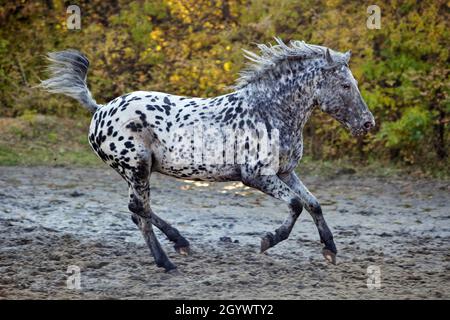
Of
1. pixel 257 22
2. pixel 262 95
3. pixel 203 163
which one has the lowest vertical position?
pixel 203 163

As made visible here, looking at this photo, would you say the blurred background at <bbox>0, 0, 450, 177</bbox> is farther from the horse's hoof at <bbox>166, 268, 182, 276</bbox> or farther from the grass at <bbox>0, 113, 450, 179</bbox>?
the horse's hoof at <bbox>166, 268, 182, 276</bbox>

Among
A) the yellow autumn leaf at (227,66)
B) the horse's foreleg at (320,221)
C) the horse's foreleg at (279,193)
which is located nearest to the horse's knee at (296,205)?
the horse's foreleg at (279,193)

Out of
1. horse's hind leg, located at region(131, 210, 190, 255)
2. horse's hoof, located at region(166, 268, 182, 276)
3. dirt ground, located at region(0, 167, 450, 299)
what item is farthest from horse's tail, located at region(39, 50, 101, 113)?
horse's hoof, located at region(166, 268, 182, 276)

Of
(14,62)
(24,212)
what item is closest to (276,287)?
(24,212)

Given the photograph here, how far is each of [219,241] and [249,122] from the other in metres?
1.59

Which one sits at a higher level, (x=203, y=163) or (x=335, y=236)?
(x=203, y=163)

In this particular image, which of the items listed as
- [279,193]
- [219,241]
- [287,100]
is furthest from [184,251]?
[287,100]

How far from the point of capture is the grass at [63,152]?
11609 millimetres

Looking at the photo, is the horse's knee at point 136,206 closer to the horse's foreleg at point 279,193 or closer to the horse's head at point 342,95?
the horse's foreleg at point 279,193

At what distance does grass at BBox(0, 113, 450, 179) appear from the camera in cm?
1161

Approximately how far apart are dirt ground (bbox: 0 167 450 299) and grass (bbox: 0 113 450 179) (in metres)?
0.66

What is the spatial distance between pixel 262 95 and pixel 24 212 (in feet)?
11.7

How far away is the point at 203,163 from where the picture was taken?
6.18m
